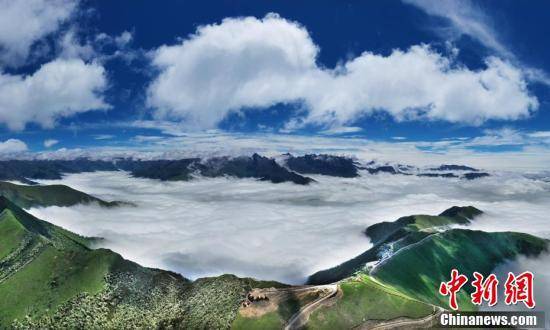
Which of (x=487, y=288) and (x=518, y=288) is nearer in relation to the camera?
(x=518, y=288)

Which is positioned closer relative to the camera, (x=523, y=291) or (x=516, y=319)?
(x=523, y=291)

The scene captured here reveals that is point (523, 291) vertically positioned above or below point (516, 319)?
above

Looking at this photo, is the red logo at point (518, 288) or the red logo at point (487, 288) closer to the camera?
the red logo at point (518, 288)

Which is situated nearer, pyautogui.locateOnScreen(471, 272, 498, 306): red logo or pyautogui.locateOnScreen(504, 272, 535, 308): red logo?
pyautogui.locateOnScreen(504, 272, 535, 308): red logo

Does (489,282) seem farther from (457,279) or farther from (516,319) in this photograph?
(516,319)

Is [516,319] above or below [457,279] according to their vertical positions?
below

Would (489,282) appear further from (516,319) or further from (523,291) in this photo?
(516,319)

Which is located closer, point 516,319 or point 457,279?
point 457,279

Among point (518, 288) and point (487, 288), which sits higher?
point (518, 288)

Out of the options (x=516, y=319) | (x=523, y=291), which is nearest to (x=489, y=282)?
(x=523, y=291)
